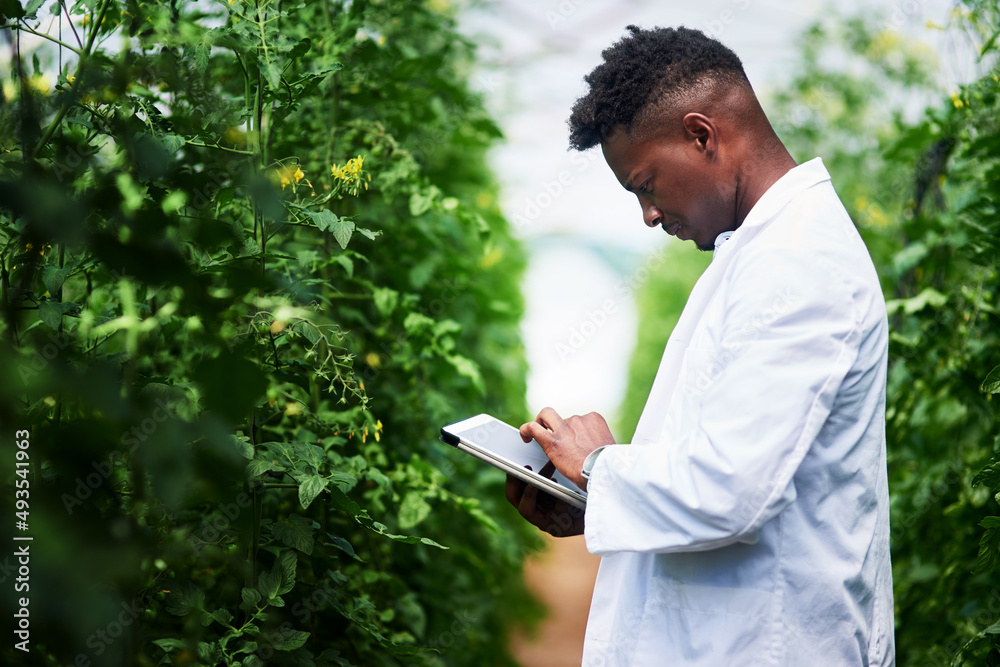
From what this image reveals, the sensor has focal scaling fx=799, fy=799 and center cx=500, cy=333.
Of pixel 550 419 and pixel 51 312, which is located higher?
pixel 51 312

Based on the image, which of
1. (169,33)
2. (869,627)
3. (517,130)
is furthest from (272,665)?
(517,130)

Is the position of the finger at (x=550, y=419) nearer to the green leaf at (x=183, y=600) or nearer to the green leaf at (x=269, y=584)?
the green leaf at (x=269, y=584)

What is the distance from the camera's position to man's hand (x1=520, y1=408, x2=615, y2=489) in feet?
Result: 4.71

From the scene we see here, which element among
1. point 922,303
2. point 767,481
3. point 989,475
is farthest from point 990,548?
point 922,303

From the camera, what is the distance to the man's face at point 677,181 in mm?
1534

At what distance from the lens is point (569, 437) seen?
148 centimetres

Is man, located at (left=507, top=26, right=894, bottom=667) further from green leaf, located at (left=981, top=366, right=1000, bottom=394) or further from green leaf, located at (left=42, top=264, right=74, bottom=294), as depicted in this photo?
green leaf, located at (left=42, top=264, right=74, bottom=294)

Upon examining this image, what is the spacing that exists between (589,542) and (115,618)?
2.71 ft

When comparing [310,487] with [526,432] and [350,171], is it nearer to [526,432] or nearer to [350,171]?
[526,432]

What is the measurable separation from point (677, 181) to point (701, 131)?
10 centimetres

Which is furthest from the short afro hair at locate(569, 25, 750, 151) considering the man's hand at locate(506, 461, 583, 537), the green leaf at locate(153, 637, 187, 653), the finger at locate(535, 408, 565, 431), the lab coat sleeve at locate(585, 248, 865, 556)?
the green leaf at locate(153, 637, 187, 653)

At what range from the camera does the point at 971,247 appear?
208 centimetres

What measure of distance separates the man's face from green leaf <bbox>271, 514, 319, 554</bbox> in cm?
92

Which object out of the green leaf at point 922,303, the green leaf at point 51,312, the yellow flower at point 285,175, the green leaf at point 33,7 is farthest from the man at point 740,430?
the green leaf at point 922,303
